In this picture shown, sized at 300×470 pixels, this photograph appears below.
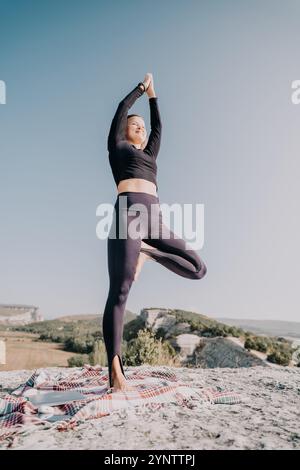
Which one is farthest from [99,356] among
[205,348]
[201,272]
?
[205,348]

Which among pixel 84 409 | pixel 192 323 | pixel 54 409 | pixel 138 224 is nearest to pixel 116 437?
pixel 84 409

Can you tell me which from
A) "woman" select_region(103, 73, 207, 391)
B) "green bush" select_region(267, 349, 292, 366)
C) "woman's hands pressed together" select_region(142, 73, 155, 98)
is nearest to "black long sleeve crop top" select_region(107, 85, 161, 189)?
"woman" select_region(103, 73, 207, 391)

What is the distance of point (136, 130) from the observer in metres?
3.94

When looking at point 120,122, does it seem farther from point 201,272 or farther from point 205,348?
point 205,348

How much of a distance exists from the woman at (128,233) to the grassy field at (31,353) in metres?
7.41

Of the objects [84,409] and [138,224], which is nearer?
[84,409]

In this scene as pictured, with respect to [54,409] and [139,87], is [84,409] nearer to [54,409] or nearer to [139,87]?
[54,409]

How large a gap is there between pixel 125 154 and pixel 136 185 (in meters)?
0.34

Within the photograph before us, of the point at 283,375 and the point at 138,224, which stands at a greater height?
the point at 138,224

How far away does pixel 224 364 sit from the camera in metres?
13.9

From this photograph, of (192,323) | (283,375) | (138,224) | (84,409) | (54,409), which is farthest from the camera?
(192,323)

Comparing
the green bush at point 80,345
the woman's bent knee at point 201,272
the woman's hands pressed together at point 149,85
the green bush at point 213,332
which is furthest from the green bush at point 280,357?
the woman's hands pressed together at point 149,85

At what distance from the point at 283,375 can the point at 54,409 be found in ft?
10.8

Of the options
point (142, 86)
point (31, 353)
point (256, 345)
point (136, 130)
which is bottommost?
point (31, 353)
